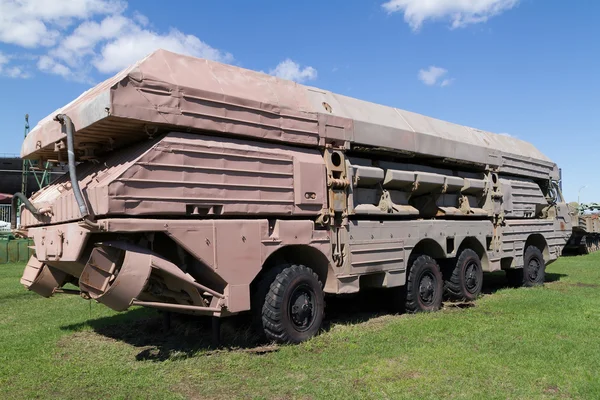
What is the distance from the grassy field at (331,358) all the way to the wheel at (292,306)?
198mm

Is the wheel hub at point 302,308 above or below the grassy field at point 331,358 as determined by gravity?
above

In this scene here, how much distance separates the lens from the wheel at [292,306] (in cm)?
639

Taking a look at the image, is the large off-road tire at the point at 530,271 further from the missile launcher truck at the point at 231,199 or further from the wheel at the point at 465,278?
the missile launcher truck at the point at 231,199

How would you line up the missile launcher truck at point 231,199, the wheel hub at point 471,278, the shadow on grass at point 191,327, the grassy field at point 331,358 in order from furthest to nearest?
the wheel hub at point 471,278 < the shadow on grass at point 191,327 < the missile launcher truck at point 231,199 < the grassy field at point 331,358

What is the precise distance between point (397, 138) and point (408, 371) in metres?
4.21

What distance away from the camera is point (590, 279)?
1370cm

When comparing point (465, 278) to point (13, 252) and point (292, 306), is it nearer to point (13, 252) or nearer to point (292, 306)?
point (292, 306)

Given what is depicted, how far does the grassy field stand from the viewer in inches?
197

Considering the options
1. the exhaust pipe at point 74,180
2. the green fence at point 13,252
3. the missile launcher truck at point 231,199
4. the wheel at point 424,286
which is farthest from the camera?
the green fence at point 13,252

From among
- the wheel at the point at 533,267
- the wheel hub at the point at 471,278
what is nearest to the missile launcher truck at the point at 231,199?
the wheel hub at the point at 471,278

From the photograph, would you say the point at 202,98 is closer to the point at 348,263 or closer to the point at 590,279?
the point at 348,263

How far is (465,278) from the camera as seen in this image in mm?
10148

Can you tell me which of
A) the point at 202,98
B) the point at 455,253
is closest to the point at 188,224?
the point at 202,98

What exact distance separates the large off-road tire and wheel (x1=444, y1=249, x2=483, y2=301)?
2.20 m
